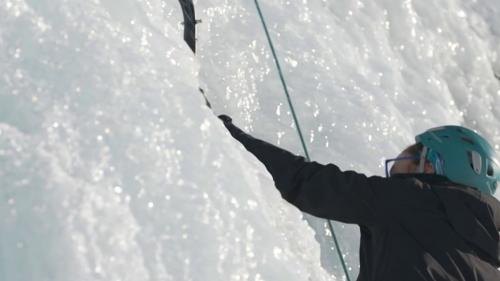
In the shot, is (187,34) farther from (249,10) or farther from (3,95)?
(3,95)

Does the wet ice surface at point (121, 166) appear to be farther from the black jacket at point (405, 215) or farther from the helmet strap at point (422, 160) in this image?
the helmet strap at point (422, 160)

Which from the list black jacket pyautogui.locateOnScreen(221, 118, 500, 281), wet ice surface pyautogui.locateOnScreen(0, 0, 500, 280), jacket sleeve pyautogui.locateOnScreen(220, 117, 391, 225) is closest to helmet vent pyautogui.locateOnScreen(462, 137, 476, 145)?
black jacket pyautogui.locateOnScreen(221, 118, 500, 281)

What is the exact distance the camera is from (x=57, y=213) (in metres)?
1.07

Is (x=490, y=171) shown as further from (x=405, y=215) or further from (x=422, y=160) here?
(x=405, y=215)

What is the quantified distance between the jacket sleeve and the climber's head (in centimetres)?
19

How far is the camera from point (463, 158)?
1771 millimetres

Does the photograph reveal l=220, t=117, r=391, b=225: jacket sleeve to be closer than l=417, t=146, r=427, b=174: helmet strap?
Yes

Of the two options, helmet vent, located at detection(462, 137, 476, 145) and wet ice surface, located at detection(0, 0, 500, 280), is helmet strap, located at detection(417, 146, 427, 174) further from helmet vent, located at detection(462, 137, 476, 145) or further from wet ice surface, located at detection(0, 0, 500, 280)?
wet ice surface, located at detection(0, 0, 500, 280)

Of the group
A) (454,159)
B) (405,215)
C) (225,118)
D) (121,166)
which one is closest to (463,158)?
(454,159)

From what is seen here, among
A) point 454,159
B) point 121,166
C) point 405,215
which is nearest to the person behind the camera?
point 121,166

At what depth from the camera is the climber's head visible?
1758 millimetres

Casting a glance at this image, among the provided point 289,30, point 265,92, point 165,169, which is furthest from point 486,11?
point 165,169

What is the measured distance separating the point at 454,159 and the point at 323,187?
0.32m

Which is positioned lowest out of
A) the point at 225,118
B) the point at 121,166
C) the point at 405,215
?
the point at 225,118
